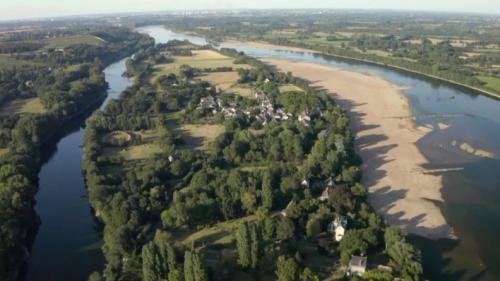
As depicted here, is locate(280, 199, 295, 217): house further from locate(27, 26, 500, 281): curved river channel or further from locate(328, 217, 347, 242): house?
locate(27, 26, 500, 281): curved river channel

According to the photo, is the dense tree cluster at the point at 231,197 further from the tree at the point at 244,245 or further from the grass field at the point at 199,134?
the grass field at the point at 199,134

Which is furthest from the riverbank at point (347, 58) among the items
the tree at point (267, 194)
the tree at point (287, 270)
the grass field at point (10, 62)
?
the grass field at point (10, 62)

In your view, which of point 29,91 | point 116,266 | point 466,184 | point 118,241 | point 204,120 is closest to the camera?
point 116,266

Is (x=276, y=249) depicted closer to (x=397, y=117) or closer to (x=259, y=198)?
(x=259, y=198)

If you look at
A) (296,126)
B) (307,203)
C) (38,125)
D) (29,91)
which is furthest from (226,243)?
(29,91)

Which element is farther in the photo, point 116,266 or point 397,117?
point 397,117
